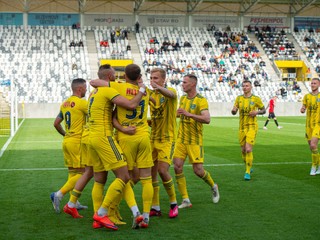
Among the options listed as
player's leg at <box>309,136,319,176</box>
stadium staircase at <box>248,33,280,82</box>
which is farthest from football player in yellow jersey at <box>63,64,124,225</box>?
stadium staircase at <box>248,33,280,82</box>

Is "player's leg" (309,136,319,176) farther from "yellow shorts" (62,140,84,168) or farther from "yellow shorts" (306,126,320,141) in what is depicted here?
"yellow shorts" (62,140,84,168)

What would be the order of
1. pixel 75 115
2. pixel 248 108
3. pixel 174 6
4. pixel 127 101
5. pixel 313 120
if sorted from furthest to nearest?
1. pixel 174 6
2. pixel 313 120
3. pixel 248 108
4. pixel 75 115
5. pixel 127 101

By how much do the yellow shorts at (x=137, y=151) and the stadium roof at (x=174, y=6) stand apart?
156 feet

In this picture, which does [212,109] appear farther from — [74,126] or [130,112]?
[130,112]

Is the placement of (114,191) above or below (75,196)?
above

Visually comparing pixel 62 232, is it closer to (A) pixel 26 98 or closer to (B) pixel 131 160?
(B) pixel 131 160

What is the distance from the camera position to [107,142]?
7.14 metres

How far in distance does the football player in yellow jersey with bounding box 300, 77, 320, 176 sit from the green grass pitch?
42cm

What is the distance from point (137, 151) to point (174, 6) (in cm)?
5206

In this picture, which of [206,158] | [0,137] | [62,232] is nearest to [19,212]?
[62,232]

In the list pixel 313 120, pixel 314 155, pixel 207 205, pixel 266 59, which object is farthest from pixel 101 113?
pixel 266 59

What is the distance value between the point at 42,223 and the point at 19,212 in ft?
2.93

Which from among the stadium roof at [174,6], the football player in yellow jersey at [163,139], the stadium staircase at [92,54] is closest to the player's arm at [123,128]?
the football player in yellow jersey at [163,139]

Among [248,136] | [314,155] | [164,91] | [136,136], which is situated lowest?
[314,155]
